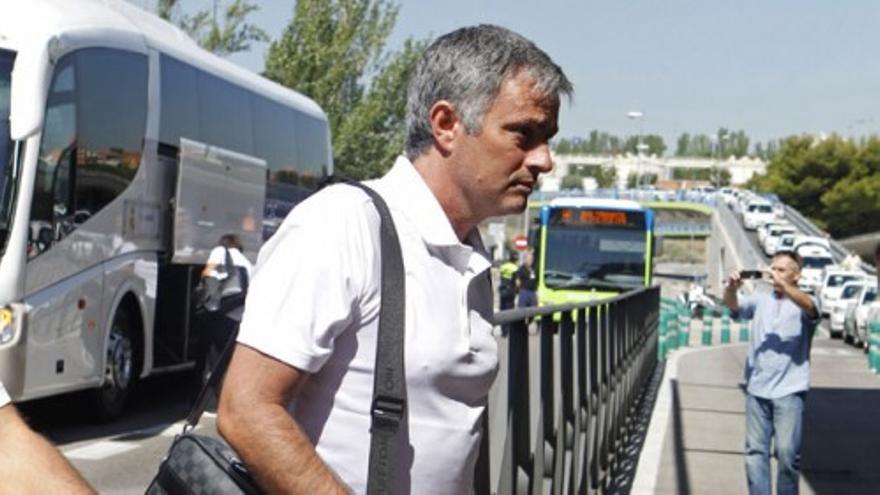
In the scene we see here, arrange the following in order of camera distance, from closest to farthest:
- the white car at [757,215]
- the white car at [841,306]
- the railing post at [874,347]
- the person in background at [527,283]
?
the railing post at [874,347], the person in background at [527,283], the white car at [841,306], the white car at [757,215]

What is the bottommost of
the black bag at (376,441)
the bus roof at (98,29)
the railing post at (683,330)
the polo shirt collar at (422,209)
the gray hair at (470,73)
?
the railing post at (683,330)

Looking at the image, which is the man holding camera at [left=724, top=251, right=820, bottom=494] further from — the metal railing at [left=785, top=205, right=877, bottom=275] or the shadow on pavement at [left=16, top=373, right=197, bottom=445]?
the metal railing at [left=785, top=205, right=877, bottom=275]

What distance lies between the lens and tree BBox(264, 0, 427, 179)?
53.2 m

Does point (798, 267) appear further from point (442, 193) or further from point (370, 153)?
point (370, 153)

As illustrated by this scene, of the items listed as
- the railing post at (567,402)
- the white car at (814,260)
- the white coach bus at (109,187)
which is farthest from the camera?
the white car at (814,260)

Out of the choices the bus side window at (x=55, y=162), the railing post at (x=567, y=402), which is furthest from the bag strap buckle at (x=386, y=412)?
the bus side window at (x=55, y=162)

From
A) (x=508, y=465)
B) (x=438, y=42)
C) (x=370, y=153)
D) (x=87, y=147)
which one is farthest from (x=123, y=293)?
(x=370, y=153)

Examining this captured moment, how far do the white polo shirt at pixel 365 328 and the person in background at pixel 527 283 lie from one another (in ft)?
97.6

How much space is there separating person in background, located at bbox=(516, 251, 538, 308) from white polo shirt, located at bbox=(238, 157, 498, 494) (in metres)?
29.8

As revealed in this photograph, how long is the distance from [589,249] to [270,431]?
30347 mm

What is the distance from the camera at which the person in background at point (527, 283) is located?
33.8 m

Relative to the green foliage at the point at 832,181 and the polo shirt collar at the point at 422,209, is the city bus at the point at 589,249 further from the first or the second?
the green foliage at the point at 832,181

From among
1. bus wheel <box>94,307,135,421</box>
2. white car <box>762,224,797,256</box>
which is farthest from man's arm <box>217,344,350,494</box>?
white car <box>762,224,797,256</box>

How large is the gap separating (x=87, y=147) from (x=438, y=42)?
11967 millimetres
